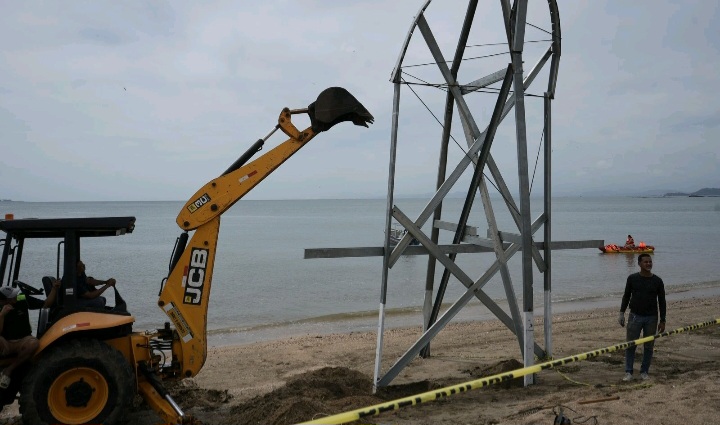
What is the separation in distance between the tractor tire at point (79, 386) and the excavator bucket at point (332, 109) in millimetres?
3167

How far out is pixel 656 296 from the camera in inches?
306

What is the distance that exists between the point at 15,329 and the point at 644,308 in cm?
715

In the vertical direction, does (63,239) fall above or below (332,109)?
below

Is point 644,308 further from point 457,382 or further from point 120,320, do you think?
point 120,320

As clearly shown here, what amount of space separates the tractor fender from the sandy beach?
134 centimetres

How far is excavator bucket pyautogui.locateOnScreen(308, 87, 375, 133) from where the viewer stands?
22.3ft

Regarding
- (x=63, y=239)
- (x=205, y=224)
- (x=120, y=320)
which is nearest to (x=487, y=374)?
(x=205, y=224)

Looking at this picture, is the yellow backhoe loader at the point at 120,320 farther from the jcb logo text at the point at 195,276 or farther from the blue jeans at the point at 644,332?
the blue jeans at the point at 644,332

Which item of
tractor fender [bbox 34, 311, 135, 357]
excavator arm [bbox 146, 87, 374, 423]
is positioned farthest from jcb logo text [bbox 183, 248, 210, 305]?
Answer: tractor fender [bbox 34, 311, 135, 357]

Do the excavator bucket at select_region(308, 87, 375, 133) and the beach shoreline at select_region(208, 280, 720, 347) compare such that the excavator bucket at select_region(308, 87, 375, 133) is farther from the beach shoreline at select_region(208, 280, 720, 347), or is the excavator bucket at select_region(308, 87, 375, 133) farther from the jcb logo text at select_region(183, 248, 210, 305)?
the beach shoreline at select_region(208, 280, 720, 347)

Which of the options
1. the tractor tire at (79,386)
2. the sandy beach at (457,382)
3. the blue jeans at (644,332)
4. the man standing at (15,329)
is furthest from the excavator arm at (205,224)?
the blue jeans at (644,332)

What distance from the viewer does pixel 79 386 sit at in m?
5.81

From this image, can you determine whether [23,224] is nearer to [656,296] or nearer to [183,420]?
[183,420]

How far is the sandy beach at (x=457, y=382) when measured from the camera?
20.2 ft
